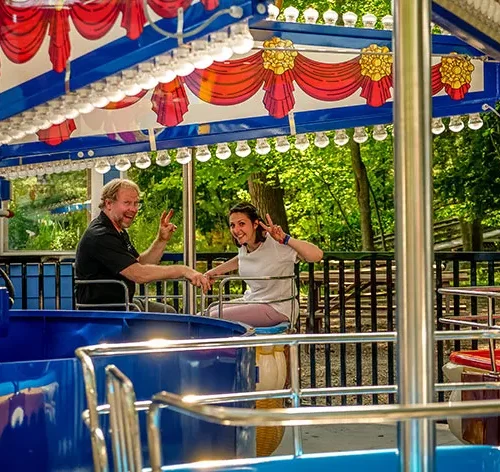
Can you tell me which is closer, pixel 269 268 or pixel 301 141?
pixel 269 268

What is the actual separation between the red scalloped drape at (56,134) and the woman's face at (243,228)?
126 centimetres

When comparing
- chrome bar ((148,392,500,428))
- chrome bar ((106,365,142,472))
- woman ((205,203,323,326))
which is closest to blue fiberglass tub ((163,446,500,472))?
chrome bar ((106,365,142,472))

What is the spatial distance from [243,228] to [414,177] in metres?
5.48

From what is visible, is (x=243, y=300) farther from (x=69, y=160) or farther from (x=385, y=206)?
(x=385, y=206)

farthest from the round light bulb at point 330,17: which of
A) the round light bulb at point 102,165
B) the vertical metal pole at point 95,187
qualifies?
the vertical metal pole at point 95,187

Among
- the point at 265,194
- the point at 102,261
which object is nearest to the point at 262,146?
the point at 102,261

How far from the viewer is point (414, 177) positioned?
1.28 metres

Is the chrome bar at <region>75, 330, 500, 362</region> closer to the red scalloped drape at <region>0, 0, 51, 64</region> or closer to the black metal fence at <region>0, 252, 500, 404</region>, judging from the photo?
the red scalloped drape at <region>0, 0, 51, 64</region>

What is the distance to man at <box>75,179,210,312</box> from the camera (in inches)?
240

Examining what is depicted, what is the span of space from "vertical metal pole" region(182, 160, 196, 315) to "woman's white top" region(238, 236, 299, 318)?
0.39m

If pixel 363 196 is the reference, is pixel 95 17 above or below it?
below

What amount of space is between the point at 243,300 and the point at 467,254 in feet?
6.28

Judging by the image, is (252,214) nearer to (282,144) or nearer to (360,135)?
(282,144)

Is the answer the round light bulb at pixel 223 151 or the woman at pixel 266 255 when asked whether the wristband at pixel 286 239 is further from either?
the round light bulb at pixel 223 151
